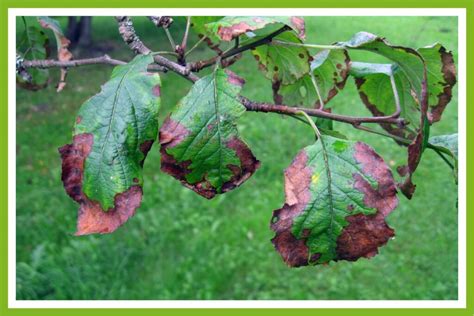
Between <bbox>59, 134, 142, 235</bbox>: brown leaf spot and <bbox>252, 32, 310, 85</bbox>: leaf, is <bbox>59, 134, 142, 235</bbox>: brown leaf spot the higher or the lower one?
the lower one

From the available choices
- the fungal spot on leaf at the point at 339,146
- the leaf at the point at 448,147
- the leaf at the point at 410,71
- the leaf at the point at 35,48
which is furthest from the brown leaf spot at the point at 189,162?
the leaf at the point at 35,48

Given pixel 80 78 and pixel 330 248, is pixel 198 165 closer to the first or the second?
pixel 330 248

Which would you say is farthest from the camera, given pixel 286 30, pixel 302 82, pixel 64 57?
pixel 64 57

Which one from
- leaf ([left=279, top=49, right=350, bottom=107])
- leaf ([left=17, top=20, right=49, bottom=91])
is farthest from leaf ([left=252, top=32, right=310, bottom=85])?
leaf ([left=17, top=20, right=49, bottom=91])

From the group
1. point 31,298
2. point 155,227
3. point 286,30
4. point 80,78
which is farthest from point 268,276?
point 80,78

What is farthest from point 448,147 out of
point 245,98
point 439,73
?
point 245,98

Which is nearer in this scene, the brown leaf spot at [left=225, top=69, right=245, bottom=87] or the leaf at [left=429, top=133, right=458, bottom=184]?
the brown leaf spot at [left=225, top=69, right=245, bottom=87]

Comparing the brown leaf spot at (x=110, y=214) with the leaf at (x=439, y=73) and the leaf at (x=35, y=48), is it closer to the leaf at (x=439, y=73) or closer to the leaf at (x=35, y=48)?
the leaf at (x=439, y=73)

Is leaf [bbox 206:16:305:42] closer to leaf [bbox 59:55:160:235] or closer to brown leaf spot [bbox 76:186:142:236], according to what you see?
leaf [bbox 59:55:160:235]
